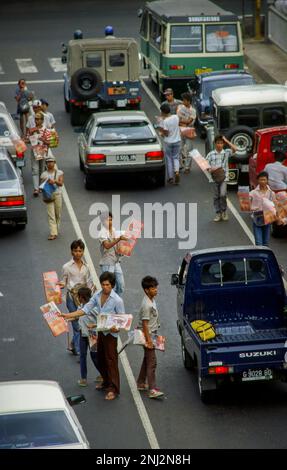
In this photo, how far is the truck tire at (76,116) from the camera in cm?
→ 3469

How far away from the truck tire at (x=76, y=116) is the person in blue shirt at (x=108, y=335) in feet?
59.0

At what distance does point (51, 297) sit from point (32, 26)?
34.8 meters

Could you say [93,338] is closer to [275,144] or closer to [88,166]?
[275,144]

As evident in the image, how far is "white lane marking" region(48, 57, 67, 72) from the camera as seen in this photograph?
42.9 metres

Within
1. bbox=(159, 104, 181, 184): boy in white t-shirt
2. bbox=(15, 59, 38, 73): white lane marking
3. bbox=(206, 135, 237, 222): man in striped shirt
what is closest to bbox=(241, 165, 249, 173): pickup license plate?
bbox=(159, 104, 181, 184): boy in white t-shirt

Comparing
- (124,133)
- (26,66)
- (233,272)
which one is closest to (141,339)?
(233,272)

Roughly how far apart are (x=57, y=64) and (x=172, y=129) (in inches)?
648

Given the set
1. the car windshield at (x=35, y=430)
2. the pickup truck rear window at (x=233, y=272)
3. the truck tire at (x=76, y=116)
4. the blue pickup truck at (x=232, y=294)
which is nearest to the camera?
the car windshield at (x=35, y=430)

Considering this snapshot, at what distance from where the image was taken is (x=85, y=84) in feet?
112

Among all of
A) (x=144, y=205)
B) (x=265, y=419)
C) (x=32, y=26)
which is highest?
(x=265, y=419)

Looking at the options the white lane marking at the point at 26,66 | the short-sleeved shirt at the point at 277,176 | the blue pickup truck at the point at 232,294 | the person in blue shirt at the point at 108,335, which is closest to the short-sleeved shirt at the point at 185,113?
the short-sleeved shirt at the point at 277,176

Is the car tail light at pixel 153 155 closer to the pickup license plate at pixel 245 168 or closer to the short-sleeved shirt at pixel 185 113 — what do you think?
the pickup license plate at pixel 245 168

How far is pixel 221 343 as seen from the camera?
16156mm
